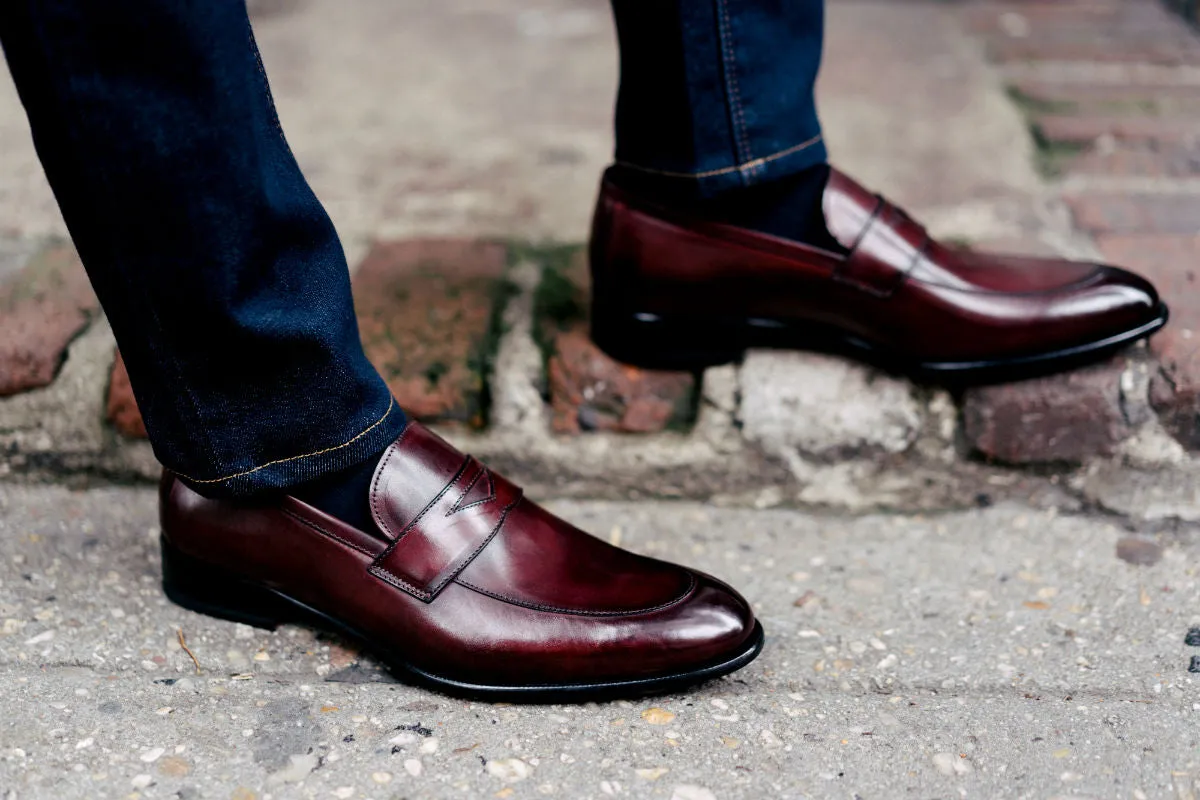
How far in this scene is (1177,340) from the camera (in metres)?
1.02

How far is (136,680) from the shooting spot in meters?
0.81

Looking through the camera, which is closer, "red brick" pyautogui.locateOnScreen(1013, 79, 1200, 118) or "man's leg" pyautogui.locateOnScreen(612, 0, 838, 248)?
"man's leg" pyautogui.locateOnScreen(612, 0, 838, 248)

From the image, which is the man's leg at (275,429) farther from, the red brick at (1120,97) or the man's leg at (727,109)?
the red brick at (1120,97)

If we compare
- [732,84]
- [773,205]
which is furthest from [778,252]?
[732,84]

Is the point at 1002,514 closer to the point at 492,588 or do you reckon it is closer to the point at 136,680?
the point at 492,588

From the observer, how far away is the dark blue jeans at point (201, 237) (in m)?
0.62

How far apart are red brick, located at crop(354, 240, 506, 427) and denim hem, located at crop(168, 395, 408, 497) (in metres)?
0.24

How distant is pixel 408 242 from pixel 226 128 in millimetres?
579

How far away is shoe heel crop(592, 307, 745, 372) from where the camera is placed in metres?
1.05

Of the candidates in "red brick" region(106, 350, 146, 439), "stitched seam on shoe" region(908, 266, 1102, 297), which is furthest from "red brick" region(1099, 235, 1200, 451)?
"red brick" region(106, 350, 146, 439)

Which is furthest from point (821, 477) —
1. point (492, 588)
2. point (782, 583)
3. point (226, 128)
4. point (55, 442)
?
point (55, 442)

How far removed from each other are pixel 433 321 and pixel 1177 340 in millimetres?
723

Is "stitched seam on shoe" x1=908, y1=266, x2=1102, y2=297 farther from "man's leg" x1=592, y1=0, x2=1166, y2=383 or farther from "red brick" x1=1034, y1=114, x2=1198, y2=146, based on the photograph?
"red brick" x1=1034, y1=114, x2=1198, y2=146

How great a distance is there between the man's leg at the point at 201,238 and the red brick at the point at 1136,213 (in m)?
0.87
